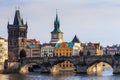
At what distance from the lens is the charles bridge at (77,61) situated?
118m

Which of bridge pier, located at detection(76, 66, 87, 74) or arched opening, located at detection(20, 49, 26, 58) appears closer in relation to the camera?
bridge pier, located at detection(76, 66, 87, 74)

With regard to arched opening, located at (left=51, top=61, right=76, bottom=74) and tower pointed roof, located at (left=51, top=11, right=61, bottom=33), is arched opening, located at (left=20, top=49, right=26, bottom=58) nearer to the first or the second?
arched opening, located at (left=51, top=61, right=76, bottom=74)

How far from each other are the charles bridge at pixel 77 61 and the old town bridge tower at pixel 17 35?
90.7ft

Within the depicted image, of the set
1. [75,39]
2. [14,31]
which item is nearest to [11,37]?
[14,31]

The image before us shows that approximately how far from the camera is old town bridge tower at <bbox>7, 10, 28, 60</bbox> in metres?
157

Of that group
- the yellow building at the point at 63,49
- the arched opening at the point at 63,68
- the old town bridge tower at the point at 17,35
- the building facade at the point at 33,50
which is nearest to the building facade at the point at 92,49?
the yellow building at the point at 63,49

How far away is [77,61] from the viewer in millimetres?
124438

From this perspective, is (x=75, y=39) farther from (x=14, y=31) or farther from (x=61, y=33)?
(x=14, y=31)

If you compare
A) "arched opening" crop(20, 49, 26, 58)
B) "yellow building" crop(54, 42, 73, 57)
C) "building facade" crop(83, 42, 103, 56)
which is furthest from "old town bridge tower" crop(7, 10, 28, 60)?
"building facade" crop(83, 42, 103, 56)

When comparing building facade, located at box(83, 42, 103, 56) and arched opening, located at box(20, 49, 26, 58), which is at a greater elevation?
building facade, located at box(83, 42, 103, 56)

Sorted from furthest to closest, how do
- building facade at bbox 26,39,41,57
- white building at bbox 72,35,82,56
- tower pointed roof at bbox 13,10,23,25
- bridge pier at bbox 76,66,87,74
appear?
building facade at bbox 26,39,41,57 < white building at bbox 72,35,82,56 < tower pointed roof at bbox 13,10,23,25 < bridge pier at bbox 76,66,87,74

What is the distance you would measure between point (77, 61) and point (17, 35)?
37.4 meters

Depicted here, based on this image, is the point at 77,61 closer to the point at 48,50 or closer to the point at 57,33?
the point at 48,50

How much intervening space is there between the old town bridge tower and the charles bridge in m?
27.6
